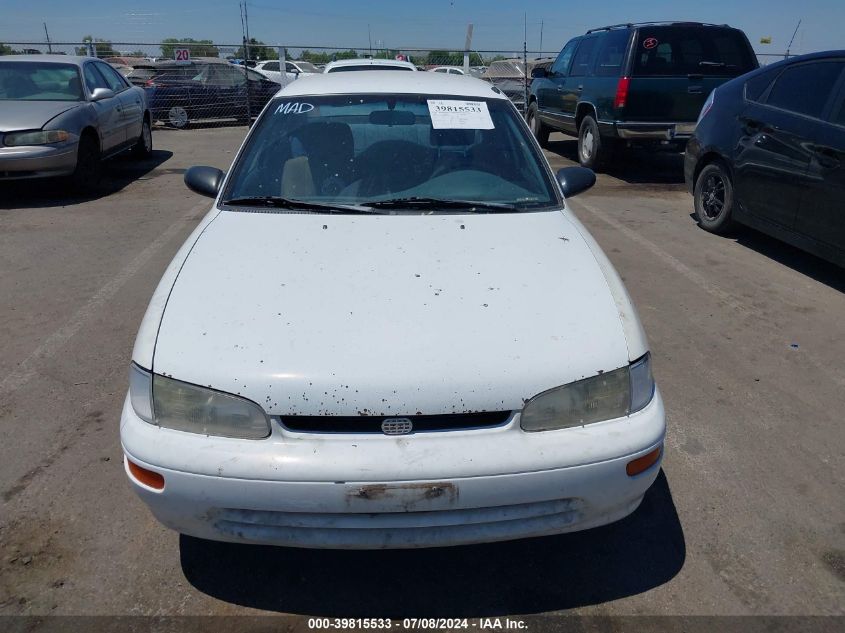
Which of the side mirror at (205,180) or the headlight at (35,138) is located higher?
the side mirror at (205,180)

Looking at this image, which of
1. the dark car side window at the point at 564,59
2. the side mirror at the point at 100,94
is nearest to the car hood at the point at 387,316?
the side mirror at the point at 100,94

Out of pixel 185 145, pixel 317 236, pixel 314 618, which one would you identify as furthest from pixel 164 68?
pixel 314 618

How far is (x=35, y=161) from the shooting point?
25.3 feet

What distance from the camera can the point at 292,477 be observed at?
6.48 feet

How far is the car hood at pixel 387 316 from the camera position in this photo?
206cm

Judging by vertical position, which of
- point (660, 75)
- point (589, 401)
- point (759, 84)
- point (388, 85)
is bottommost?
point (589, 401)

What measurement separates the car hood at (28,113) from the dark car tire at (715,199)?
7227 millimetres

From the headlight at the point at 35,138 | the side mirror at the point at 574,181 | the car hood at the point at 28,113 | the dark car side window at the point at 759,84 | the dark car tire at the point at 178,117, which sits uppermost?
the dark car side window at the point at 759,84

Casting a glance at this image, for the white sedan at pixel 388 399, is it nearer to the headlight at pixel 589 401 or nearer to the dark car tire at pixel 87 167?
the headlight at pixel 589 401

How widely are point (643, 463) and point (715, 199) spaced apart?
532 centimetres

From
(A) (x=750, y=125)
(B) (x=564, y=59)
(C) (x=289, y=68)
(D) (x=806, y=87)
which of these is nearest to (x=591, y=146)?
(B) (x=564, y=59)

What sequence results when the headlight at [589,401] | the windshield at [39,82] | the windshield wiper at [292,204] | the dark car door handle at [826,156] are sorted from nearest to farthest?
the headlight at [589,401] < the windshield wiper at [292,204] < the dark car door handle at [826,156] < the windshield at [39,82]

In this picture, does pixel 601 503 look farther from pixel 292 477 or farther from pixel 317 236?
pixel 317 236

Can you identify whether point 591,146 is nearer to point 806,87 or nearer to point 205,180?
point 806,87
